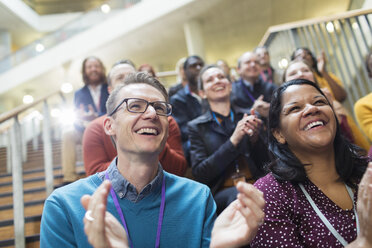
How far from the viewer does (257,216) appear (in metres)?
0.73

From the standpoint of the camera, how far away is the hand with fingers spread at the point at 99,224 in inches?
25.6

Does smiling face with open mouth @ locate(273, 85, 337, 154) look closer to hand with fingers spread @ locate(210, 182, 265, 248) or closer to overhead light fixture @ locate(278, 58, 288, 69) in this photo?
hand with fingers spread @ locate(210, 182, 265, 248)

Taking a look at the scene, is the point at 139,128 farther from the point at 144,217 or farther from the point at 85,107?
the point at 85,107

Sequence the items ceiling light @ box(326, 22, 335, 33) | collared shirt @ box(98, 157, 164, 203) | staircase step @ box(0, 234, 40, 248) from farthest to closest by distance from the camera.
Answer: ceiling light @ box(326, 22, 335, 33)
staircase step @ box(0, 234, 40, 248)
collared shirt @ box(98, 157, 164, 203)

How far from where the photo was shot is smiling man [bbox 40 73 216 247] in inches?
34.9

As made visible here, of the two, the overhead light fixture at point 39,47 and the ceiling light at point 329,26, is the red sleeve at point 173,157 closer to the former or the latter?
the ceiling light at point 329,26

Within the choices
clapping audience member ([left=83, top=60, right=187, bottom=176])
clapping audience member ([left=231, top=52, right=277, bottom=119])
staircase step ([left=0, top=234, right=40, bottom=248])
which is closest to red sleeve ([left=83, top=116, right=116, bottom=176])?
clapping audience member ([left=83, top=60, right=187, bottom=176])

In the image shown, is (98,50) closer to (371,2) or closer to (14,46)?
Answer: (14,46)

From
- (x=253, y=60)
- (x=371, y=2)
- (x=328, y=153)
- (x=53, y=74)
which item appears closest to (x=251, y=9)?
(x=371, y=2)

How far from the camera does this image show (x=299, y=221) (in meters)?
1.02

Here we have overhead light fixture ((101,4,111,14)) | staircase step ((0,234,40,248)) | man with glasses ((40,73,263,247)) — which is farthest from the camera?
overhead light fixture ((101,4,111,14))

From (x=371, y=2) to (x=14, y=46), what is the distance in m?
12.3

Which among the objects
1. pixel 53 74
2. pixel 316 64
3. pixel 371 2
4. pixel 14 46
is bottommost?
pixel 316 64

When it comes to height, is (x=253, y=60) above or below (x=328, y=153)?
above
